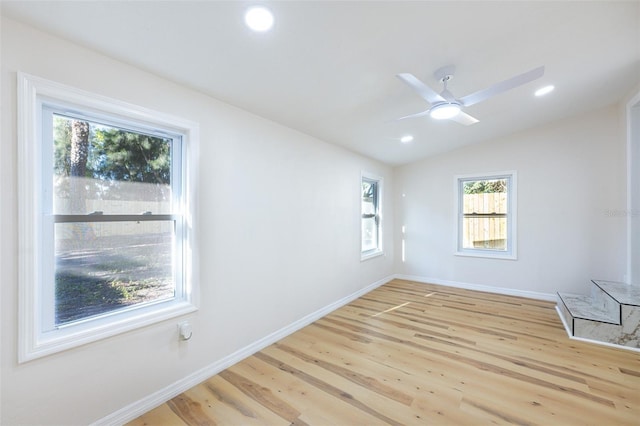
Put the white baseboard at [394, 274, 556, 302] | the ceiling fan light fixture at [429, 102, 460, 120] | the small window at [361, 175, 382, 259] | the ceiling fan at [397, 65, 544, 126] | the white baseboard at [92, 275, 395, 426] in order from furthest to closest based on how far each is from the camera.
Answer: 1. the small window at [361, 175, 382, 259]
2. the white baseboard at [394, 274, 556, 302]
3. the ceiling fan light fixture at [429, 102, 460, 120]
4. the ceiling fan at [397, 65, 544, 126]
5. the white baseboard at [92, 275, 395, 426]

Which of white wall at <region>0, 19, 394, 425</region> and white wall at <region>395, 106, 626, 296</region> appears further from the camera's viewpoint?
white wall at <region>395, 106, 626, 296</region>

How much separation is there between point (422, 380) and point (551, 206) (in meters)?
3.86

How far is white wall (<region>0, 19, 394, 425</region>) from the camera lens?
4.80 ft

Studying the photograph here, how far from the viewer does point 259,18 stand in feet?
5.27

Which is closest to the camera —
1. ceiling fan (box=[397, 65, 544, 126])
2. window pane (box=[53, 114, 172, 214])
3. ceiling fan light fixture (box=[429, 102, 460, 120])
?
window pane (box=[53, 114, 172, 214])

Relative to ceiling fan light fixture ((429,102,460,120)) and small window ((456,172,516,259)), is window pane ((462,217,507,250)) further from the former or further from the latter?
ceiling fan light fixture ((429,102,460,120))

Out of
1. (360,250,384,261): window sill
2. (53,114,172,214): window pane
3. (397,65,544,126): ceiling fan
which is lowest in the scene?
(360,250,384,261): window sill

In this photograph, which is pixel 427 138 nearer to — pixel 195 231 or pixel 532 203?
pixel 532 203

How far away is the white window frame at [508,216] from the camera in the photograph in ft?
15.3

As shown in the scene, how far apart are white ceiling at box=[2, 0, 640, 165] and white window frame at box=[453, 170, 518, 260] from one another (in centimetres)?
177

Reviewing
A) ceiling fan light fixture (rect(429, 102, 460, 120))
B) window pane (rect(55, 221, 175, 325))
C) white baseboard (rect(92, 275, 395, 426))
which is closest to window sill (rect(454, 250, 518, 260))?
white baseboard (rect(92, 275, 395, 426))

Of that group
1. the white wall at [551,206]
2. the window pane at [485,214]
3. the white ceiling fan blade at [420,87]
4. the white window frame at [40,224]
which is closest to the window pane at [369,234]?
the white wall at [551,206]

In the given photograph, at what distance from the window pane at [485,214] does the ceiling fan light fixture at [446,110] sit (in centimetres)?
317

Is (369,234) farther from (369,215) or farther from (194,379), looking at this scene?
(194,379)
